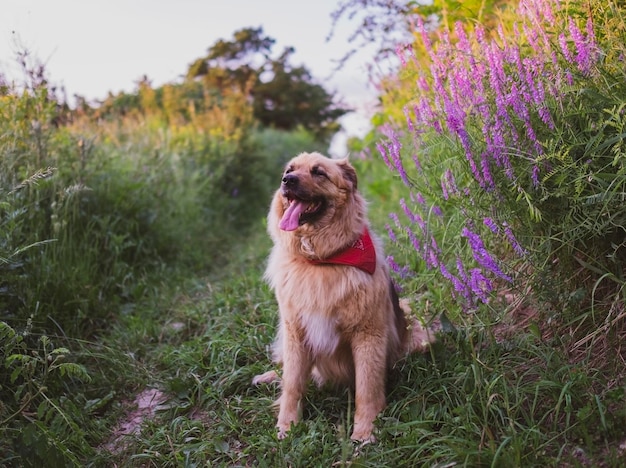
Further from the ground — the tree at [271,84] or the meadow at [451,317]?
the tree at [271,84]

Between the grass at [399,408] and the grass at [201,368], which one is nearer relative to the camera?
the grass at [399,408]

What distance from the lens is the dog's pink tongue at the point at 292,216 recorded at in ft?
10.0

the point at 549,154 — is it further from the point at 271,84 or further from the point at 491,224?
the point at 271,84

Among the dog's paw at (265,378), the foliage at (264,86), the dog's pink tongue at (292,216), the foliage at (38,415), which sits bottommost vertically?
the dog's paw at (265,378)

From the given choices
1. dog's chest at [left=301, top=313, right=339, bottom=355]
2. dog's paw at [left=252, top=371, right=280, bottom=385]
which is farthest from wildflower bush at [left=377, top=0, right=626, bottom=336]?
dog's paw at [left=252, top=371, right=280, bottom=385]

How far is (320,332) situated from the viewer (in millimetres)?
2951

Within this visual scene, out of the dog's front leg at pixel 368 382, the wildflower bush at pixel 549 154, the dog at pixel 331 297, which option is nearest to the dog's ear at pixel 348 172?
the dog at pixel 331 297

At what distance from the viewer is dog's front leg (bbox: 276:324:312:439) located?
2924mm

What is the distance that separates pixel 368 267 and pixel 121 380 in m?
1.88

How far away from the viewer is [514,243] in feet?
8.65

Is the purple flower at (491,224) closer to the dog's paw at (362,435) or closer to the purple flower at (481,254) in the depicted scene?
the purple flower at (481,254)

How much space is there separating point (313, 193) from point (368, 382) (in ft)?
3.62

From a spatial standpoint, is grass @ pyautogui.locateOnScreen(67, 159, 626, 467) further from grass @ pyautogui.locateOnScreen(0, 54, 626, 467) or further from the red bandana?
the red bandana

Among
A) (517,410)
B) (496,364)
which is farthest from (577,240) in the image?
(517,410)
